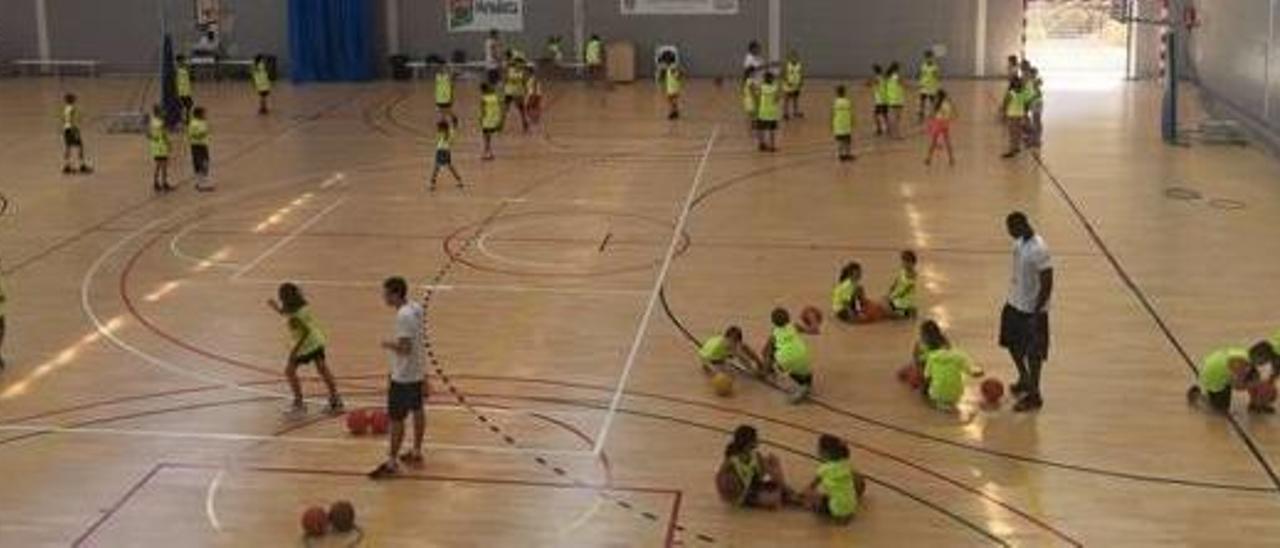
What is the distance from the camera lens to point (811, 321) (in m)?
17.8

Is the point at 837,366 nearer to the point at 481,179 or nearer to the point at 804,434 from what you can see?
the point at 804,434

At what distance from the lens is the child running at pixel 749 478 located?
1270 cm

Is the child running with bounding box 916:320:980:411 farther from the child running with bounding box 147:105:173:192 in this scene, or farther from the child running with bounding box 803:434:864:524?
the child running with bounding box 147:105:173:192

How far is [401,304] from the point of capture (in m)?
13.3

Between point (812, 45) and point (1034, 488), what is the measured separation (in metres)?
30.8

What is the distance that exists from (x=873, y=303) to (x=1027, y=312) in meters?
3.74

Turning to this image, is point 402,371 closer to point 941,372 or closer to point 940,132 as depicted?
point 941,372

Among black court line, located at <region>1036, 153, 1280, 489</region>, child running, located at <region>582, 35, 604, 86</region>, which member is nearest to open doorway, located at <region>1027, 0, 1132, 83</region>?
child running, located at <region>582, 35, 604, 86</region>

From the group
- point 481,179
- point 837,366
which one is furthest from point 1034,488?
point 481,179

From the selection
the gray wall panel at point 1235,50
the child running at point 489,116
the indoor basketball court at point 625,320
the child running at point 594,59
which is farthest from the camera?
the child running at point 594,59

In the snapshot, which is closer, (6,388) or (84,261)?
(6,388)

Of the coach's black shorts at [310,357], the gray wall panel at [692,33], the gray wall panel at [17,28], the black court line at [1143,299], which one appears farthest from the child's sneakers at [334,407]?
the gray wall panel at [17,28]

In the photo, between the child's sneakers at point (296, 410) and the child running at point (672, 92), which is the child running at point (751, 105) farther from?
the child's sneakers at point (296, 410)

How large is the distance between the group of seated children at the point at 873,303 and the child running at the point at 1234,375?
4.12 meters
